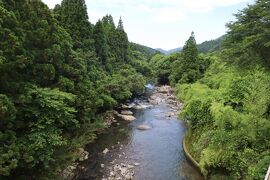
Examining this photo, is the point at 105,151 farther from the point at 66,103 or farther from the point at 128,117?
the point at 128,117

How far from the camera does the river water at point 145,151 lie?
24094 mm

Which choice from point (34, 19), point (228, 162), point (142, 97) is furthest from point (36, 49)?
point (142, 97)

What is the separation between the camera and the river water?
2409 centimetres

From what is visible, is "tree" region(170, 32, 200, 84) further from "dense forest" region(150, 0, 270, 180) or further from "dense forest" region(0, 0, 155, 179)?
"dense forest" region(0, 0, 155, 179)

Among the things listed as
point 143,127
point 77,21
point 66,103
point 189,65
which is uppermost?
point 77,21

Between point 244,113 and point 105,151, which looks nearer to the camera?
point 244,113

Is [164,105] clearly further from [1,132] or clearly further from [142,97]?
[1,132]

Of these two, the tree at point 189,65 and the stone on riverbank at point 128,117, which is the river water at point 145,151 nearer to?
the stone on riverbank at point 128,117

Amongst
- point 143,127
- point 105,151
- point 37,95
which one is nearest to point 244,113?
point 105,151

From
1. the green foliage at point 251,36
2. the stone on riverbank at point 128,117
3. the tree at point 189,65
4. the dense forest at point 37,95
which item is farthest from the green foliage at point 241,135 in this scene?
the tree at point 189,65

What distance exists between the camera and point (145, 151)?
95.9 ft

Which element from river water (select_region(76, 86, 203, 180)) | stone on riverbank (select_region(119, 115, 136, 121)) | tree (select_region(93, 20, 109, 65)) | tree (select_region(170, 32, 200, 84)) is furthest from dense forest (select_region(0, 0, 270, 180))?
tree (select_region(170, 32, 200, 84))

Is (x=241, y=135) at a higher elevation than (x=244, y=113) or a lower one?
lower

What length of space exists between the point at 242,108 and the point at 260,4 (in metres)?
7.81
